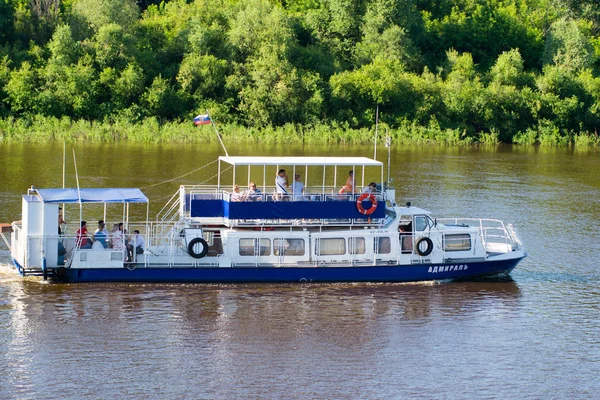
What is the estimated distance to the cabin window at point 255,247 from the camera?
3422 cm

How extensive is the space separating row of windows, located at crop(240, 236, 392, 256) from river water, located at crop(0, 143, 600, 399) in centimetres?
121

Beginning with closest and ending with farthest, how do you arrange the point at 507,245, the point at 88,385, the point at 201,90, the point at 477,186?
the point at 88,385 < the point at 507,245 < the point at 477,186 < the point at 201,90

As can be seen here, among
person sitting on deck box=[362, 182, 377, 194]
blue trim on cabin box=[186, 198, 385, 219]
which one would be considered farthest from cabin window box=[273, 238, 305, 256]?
person sitting on deck box=[362, 182, 377, 194]

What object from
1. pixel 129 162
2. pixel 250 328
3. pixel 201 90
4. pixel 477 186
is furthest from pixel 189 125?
pixel 250 328

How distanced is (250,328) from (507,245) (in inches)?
481

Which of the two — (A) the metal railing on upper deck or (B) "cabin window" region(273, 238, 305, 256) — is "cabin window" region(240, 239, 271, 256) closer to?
(B) "cabin window" region(273, 238, 305, 256)

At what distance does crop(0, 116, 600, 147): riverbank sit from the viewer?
77.9m

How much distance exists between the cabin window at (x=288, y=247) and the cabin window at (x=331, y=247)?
595 millimetres

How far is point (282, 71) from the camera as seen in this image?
8662cm

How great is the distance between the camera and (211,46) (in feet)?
296

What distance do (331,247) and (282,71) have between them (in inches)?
2109

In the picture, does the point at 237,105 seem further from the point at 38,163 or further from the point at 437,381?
the point at 437,381

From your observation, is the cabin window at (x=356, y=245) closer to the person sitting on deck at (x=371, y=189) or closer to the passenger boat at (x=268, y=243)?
the passenger boat at (x=268, y=243)

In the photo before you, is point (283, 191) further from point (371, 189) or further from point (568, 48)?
point (568, 48)
